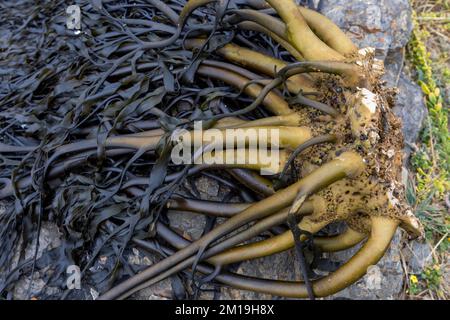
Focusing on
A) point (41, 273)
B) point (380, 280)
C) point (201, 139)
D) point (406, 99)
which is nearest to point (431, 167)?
point (406, 99)

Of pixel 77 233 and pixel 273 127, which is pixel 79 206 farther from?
pixel 273 127

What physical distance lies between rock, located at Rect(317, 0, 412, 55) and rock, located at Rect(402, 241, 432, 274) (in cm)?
80

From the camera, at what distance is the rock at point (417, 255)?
6.00ft

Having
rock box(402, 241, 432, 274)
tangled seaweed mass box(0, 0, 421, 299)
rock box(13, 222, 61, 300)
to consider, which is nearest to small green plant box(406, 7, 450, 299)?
rock box(402, 241, 432, 274)

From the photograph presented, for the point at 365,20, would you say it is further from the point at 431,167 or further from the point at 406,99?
the point at 431,167

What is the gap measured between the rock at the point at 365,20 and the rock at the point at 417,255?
0.80 meters

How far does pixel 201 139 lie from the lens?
4.71ft

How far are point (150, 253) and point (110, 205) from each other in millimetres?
197

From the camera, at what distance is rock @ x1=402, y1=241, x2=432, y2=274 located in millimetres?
1829

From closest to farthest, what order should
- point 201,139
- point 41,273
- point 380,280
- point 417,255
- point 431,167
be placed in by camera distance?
point 201,139, point 41,273, point 380,280, point 417,255, point 431,167

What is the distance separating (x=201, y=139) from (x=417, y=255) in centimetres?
99

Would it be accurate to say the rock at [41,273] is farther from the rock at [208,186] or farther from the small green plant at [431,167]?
the small green plant at [431,167]

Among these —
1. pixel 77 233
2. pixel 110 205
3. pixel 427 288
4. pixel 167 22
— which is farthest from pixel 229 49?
pixel 427 288

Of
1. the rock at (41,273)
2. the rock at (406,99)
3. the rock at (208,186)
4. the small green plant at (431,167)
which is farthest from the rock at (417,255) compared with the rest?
the rock at (41,273)
